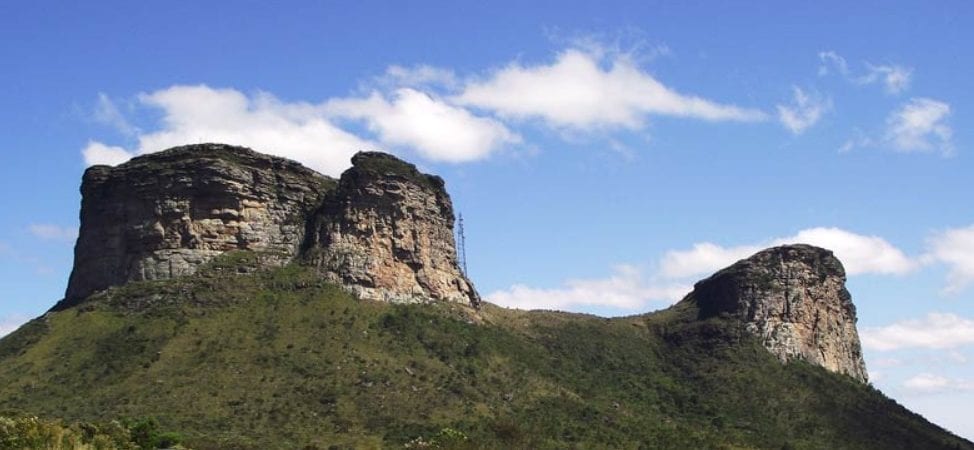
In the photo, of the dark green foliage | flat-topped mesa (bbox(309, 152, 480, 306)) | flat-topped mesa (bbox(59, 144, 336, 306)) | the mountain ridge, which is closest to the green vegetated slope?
A: the mountain ridge

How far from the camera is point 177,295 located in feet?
474

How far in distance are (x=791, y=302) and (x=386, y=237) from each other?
60.8m

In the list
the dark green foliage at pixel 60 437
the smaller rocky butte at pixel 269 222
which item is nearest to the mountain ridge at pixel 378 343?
the smaller rocky butte at pixel 269 222

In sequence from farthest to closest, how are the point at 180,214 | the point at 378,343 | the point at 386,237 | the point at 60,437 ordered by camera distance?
the point at 386,237, the point at 180,214, the point at 378,343, the point at 60,437

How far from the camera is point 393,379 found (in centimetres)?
13475

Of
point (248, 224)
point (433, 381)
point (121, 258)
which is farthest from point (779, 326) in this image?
point (121, 258)

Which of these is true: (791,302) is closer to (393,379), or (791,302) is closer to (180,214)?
(393,379)

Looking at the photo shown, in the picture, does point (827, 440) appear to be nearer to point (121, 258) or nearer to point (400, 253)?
point (400, 253)

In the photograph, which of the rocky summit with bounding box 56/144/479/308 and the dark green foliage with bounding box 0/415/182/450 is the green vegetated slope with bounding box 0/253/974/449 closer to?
the rocky summit with bounding box 56/144/479/308

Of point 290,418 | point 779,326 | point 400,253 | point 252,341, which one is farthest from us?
point 779,326

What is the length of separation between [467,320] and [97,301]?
46.5 meters

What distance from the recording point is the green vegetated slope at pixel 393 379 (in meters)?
122

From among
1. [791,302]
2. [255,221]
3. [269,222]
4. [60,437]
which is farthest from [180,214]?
[791,302]

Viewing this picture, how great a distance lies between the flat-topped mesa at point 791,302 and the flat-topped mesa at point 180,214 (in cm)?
6468
